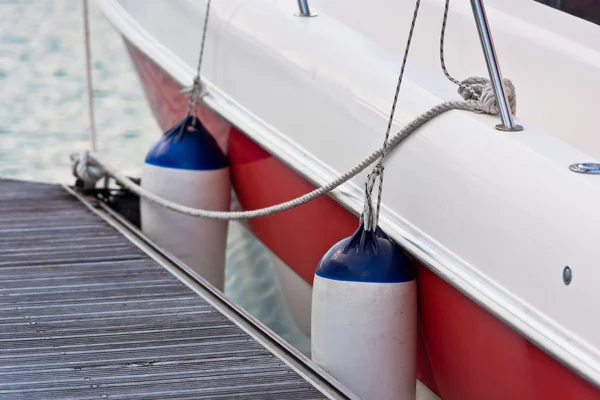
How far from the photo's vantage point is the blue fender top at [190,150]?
122 inches

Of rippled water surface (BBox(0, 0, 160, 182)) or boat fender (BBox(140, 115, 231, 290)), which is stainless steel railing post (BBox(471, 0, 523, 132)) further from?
rippled water surface (BBox(0, 0, 160, 182))

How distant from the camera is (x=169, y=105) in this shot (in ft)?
11.9

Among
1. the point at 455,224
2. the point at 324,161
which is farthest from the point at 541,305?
the point at 324,161

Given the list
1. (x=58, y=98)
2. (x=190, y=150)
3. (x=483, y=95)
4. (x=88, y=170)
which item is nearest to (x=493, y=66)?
(x=483, y=95)

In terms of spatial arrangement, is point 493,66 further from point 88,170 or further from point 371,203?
point 88,170

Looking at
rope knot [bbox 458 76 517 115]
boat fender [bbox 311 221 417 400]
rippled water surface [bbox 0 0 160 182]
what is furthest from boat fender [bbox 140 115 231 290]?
rippled water surface [bbox 0 0 160 182]

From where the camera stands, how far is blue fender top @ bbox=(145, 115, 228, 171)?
10.2 ft

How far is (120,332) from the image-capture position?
7.82ft

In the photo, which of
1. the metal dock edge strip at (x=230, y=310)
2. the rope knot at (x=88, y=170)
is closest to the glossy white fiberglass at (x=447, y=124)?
the metal dock edge strip at (x=230, y=310)

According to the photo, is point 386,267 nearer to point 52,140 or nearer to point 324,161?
point 324,161

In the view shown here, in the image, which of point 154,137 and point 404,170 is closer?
point 404,170

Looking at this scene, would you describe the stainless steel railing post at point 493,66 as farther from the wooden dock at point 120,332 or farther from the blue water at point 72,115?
the blue water at point 72,115

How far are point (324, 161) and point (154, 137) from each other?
4863 millimetres

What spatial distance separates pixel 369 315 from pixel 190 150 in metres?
1.20
